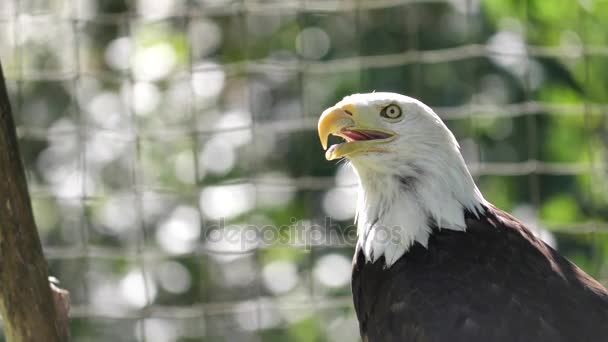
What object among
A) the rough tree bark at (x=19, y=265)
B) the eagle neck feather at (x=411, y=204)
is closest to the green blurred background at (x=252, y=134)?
the eagle neck feather at (x=411, y=204)

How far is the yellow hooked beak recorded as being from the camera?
367 cm

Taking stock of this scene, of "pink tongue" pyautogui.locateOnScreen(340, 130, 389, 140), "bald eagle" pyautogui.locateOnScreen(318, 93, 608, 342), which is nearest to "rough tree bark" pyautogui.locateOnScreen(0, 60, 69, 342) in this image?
"bald eagle" pyautogui.locateOnScreen(318, 93, 608, 342)

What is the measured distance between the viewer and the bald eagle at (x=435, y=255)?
3.30 metres

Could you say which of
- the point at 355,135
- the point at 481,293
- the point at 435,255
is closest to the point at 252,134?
the point at 355,135

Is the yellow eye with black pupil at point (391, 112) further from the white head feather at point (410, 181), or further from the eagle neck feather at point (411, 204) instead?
the eagle neck feather at point (411, 204)

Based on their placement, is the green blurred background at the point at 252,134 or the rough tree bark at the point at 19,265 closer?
the rough tree bark at the point at 19,265

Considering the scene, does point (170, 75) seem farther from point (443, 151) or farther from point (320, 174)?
point (443, 151)

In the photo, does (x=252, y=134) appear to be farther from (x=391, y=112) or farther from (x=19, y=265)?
(x=19, y=265)

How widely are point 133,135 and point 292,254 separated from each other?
1.11 metres

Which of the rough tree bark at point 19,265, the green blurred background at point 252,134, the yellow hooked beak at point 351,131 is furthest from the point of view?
the green blurred background at point 252,134

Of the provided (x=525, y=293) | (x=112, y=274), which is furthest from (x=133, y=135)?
(x=525, y=293)

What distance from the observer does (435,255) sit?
11.7ft

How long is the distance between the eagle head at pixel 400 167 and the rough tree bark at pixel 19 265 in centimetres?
93

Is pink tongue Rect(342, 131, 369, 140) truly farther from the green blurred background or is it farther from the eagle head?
the green blurred background
